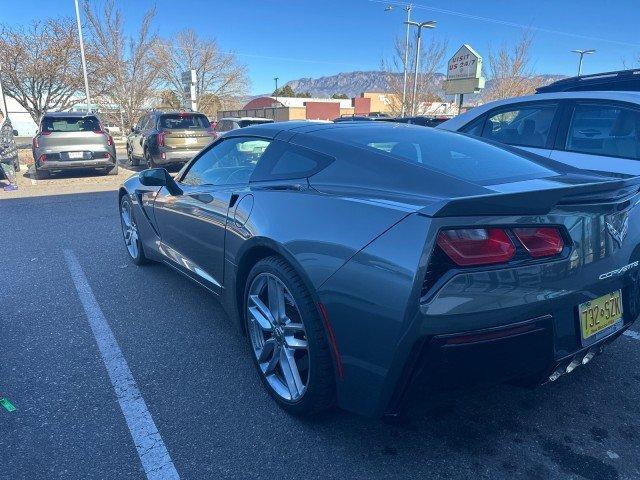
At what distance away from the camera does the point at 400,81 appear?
28.4m

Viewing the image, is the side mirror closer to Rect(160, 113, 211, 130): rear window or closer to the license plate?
the license plate

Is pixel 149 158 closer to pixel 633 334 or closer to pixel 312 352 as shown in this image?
pixel 312 352

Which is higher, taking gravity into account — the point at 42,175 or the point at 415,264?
the point at 42,175

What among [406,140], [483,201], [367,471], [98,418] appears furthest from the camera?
[406,140]

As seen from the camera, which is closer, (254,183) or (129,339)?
(254,183)

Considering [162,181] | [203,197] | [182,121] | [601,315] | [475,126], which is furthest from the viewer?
[182,121]

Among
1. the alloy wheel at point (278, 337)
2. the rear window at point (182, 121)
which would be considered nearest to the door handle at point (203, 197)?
the alloy wheel at point (278, 337)

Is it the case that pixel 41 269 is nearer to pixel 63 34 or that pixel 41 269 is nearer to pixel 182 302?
pixel 182 302

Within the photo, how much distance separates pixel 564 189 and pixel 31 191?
10.8 metres

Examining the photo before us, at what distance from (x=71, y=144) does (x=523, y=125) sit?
10.4 m

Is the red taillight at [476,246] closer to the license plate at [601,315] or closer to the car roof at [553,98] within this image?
the license plate at [601,315]

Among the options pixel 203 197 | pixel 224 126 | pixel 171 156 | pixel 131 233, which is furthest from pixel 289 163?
pixel 224 126

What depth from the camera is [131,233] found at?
480 centimetres

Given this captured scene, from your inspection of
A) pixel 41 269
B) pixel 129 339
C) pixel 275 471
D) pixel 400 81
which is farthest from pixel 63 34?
pixel 275 471
